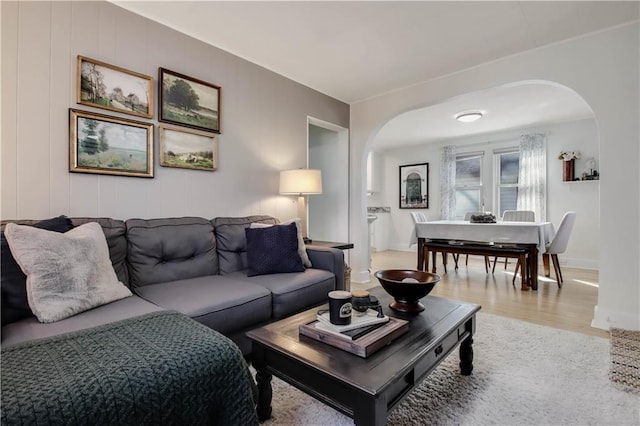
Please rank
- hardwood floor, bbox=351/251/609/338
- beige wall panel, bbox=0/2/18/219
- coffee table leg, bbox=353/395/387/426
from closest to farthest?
coffee table leg, bbox=353/395/387/426 → beige wall panel, bbox=0/2/18/219 → hardwood floor, bbox=351/251/609/338

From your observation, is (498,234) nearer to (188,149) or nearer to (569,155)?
(569,155)

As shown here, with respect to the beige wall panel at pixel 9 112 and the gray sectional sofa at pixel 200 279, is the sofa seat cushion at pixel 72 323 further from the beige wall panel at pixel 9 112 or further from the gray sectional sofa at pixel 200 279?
the beige wall panel at pixel 9 112

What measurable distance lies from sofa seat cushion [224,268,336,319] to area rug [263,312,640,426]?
45cm

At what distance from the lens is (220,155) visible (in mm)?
2902

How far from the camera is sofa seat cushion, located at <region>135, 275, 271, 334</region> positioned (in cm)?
166

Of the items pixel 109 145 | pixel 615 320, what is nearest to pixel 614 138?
pixel 615 320

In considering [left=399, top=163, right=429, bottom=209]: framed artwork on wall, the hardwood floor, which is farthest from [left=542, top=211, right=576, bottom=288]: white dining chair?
[left=399, top=163, right=429, bottom=209]: framed artwork on wall

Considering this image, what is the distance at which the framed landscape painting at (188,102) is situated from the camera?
252 centimetres

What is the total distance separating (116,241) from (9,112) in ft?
3.12

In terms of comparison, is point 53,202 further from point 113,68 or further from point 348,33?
point 348,33

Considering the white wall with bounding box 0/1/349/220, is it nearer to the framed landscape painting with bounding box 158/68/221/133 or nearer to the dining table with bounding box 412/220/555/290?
the framed landscape painting with bounding box 158/68/221/133

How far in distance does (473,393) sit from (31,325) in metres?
2.07

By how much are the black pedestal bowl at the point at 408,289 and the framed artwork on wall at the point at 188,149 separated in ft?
6.16

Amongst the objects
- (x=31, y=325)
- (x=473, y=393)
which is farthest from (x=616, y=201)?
(x=31, y=325)
